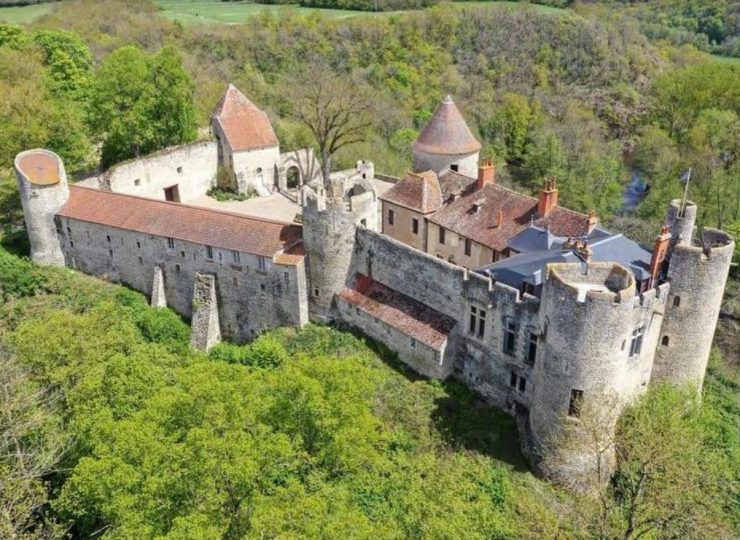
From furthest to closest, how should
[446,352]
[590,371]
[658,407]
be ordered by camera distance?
[446,352], [658,407], [590,371]

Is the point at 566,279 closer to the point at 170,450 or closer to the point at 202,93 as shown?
the point at 170,450

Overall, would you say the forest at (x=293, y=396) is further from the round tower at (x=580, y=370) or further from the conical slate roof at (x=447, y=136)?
the conical slate roof at (x=447, y=136)

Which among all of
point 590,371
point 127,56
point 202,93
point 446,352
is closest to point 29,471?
point 446,352

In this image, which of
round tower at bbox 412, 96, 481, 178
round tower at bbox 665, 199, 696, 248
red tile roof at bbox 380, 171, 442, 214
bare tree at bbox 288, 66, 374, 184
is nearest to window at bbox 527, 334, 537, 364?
round tower at bbox 665, 199, 696, 248

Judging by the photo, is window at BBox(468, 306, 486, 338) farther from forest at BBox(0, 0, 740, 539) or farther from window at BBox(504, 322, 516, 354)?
forest at BBox(0, 0, 740, 539)

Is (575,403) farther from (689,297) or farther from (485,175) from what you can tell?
(485,175)

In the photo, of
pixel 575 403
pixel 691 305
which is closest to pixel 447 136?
pixel 691 305
